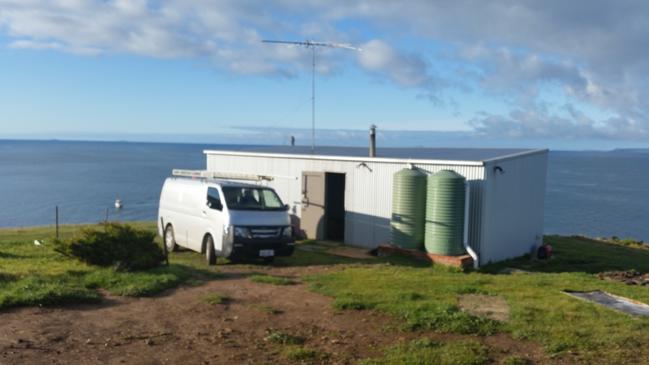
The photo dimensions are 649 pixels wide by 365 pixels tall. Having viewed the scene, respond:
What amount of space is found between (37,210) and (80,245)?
136 ft

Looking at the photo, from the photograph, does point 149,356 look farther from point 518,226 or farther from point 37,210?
point 37,210

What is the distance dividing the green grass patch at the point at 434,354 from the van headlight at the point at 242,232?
655 cm

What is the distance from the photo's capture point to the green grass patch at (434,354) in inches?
259

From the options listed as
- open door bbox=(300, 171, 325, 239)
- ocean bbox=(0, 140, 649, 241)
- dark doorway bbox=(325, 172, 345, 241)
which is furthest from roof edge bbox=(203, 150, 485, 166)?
ocean bbox=(0, 140, 649, 241)

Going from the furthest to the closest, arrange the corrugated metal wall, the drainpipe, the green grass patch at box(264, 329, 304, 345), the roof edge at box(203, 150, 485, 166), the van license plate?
the roof edge at box(203, 150, 485, 166) → the corrugated metal wall → the drainpipe → the van license plate → the green grass patch at box(264, 329, 304, 345)

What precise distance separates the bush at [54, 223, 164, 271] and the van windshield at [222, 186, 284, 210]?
2282 mm

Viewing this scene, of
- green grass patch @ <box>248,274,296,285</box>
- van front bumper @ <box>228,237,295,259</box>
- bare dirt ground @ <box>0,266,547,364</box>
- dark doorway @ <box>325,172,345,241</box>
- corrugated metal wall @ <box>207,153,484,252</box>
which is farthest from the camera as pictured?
dark doorway @ <box>325,172,345,241</box>

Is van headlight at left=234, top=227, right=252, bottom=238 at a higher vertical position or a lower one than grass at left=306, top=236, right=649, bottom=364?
higher

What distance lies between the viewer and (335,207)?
19812 mm

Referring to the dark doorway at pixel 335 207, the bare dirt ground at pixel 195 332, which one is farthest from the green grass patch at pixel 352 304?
the dark doorway at pixel 335 207

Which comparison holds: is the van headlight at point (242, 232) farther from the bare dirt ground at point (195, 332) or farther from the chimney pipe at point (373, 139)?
the chimney pipe at point (373, 139)

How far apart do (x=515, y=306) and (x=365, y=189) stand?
846cm

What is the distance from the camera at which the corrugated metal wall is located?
15406mm

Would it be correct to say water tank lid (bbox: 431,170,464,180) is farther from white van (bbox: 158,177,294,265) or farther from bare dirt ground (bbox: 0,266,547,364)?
bare dirt ground (bbox: 0,266,547,364)
